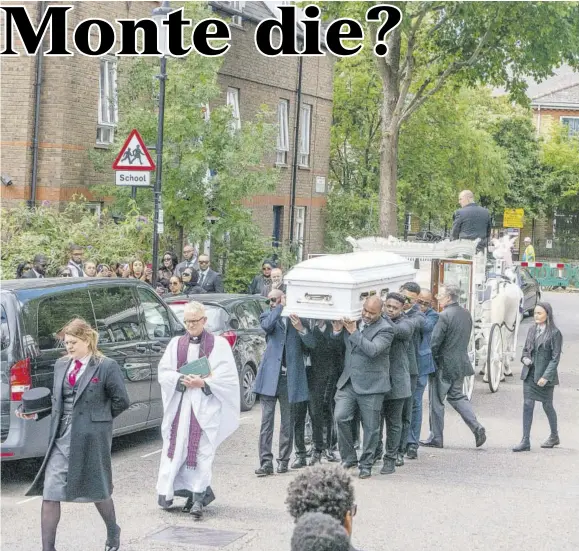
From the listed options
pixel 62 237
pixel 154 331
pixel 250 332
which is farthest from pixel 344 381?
pixel 62 237

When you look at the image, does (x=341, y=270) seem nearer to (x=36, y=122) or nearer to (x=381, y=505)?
(x=381, y=505)

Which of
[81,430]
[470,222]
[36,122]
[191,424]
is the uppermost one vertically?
[36,122]

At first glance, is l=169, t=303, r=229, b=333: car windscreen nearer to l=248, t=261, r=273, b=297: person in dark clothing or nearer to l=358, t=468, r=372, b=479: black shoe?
l=358, t=468, r=372, b=479: black shoe

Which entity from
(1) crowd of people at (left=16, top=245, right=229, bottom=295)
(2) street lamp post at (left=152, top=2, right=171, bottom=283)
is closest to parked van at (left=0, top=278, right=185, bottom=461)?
(1) crowd of people at (left=16, top=245, right=229, bottom=295)

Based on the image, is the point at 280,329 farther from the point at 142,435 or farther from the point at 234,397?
the point at 142,435

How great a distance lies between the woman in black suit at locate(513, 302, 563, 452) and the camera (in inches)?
500

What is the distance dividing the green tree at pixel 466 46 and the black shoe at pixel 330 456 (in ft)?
55.9

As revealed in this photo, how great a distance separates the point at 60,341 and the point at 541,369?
5.23 m

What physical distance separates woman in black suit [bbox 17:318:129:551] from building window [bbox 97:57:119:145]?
54.4 feet

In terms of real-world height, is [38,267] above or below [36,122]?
below

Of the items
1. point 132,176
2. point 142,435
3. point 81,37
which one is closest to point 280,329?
point 142,435

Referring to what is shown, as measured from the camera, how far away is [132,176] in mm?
18125

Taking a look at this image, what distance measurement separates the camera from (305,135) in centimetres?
3531

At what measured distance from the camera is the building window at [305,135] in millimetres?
34969
